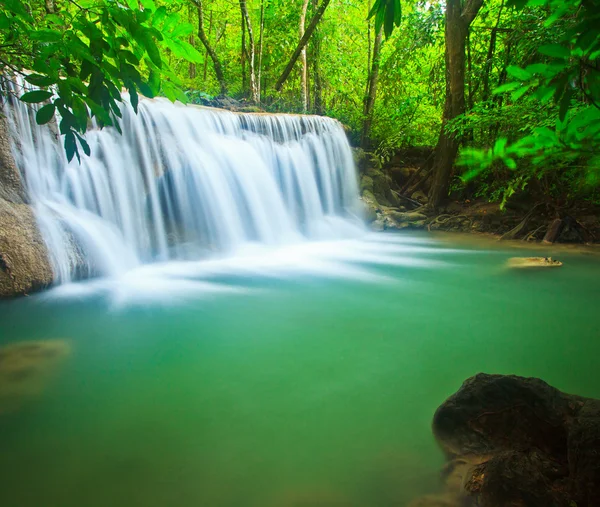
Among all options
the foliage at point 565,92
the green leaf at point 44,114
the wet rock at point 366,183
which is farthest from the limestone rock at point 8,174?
the wet rock at point 366,183

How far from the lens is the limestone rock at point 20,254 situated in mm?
4324

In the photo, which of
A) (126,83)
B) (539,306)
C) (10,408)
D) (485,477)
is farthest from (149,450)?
(539,306)

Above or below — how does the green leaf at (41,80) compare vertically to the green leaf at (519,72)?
above

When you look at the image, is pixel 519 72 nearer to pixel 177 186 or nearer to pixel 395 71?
pixel 177 186

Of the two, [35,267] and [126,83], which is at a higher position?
[126,83]

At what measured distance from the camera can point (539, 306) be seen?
4301 mm

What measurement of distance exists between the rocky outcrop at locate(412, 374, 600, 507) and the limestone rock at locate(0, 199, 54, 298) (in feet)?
14.2

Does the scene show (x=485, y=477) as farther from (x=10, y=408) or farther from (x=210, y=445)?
(x=10, y=408)

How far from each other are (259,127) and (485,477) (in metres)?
8.67

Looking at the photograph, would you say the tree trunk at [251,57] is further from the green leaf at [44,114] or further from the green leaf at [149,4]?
the green leaf at [44,114]

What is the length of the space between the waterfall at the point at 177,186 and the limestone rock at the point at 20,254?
0.42 ft

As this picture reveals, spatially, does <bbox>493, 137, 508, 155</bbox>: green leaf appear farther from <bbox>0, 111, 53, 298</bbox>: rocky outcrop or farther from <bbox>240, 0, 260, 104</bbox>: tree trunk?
<bbox>240, 0, 260, 104</bbox>: tree trunk

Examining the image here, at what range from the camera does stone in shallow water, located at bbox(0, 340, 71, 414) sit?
2519 mm

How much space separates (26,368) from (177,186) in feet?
15.2
